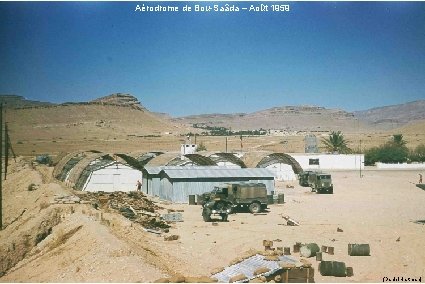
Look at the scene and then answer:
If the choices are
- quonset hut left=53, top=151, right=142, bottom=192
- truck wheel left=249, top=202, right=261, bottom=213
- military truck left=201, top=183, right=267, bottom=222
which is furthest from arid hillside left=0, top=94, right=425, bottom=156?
truck wheel left=249, top=202, right=261, bottom=213

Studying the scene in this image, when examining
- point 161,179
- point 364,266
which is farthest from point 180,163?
point 364,266

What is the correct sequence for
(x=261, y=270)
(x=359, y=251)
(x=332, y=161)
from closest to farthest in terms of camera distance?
(x=261, y=270) → (x=359, y=251) → (x=332, y=161)

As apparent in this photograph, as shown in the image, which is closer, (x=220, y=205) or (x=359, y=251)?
(x=359, y=251)

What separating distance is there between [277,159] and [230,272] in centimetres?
3419

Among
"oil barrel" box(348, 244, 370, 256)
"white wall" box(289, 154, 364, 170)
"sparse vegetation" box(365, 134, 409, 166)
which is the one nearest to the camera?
"oil barrel" box(348, 244, 370, 256)

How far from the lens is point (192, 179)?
3372cm

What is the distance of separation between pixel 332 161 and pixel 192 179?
35.2 meters

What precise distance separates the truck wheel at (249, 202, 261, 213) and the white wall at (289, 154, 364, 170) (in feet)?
117

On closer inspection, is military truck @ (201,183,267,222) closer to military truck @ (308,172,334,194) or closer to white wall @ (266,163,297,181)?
military truck @ (308,172,334,194)

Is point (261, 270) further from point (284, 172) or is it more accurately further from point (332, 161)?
point (332, 161)

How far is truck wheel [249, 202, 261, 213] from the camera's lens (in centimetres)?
2825

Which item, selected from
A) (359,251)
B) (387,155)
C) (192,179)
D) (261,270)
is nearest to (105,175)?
(192,179)

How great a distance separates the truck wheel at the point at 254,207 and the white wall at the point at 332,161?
1407 inches

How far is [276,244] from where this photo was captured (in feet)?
63.8
